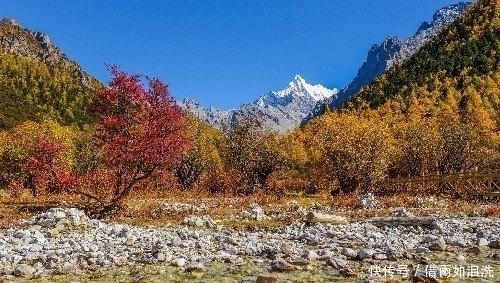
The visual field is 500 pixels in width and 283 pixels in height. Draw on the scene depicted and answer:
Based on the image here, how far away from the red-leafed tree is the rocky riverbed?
19.2ft

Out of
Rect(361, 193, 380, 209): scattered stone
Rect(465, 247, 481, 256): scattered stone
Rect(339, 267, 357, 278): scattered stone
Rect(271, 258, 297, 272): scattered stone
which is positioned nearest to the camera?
Rect(339, 267, 357, 278): scattered stone

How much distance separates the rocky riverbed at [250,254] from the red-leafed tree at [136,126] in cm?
584

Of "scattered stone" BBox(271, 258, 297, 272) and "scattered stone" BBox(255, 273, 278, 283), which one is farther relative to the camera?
"scattered stone" BBox(271, 258, 297, 272)

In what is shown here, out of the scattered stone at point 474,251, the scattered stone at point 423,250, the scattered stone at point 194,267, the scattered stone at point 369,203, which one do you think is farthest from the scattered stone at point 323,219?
the scattered stone at point 194,267

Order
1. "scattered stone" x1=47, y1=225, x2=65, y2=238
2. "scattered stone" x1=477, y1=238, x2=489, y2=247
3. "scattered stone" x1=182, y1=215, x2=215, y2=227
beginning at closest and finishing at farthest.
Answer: "scattered stone" x1=477, y1=238, x2=489, y2=247, "scattered stone" x1=47, y1=225, x2=65, y2=238, "scattered stone" x1=182, y1=215, x2=215, y2=227

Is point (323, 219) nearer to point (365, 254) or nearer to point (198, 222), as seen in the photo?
point (198, 222)

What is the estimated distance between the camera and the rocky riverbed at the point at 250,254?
11.3 m

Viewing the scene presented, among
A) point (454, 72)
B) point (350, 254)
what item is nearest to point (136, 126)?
point (350, 254)

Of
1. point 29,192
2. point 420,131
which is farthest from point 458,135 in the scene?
point 29,192

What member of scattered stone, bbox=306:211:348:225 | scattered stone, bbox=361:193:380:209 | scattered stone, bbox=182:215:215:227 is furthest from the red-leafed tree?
scattered stone, bbox=361:193:380:209

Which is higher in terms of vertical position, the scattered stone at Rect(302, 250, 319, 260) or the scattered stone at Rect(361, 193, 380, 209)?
the scattered stone at Rect(361, 193, 380, 209)

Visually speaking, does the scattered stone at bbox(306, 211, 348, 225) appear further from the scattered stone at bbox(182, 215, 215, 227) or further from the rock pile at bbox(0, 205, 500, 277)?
the scattered stone at bbox(182, 215, 215, 227)

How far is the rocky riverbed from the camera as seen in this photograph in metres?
11.3

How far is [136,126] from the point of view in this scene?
83.8 ft
